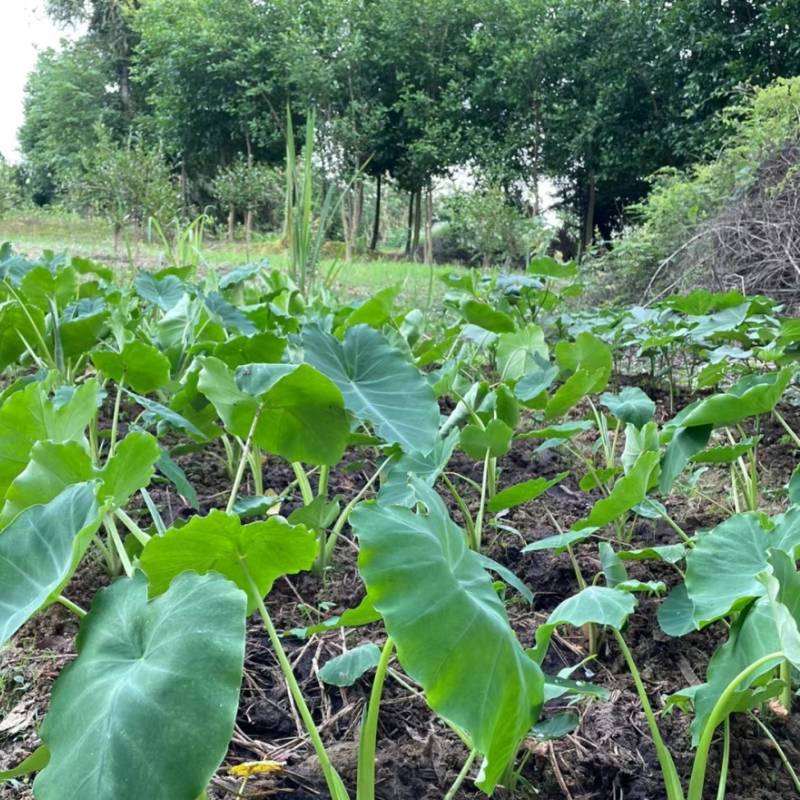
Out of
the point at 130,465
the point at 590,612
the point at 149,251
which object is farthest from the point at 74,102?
the point at 590,612

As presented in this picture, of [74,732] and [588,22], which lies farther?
[588,22]

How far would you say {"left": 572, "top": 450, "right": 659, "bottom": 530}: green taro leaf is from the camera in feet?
2.86

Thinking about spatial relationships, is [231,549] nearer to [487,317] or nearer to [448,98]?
[487,317]

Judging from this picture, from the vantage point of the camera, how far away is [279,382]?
92 cm

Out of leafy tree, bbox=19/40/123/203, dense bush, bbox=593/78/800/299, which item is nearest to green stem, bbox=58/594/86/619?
dense bush, bbox=593/78/800/299

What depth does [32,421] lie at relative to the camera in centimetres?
90

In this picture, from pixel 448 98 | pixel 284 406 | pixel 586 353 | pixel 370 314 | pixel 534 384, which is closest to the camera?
pixel 284 406

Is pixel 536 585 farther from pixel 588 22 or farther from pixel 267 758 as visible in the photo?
pixel 588 22

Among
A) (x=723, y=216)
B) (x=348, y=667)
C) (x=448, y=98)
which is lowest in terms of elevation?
(x=348, y=667)

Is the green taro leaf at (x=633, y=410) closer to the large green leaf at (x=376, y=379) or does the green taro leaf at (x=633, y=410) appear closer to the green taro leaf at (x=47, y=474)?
the large green leaf at (x=376, y=379)

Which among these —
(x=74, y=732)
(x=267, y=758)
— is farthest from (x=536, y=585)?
(x=74, y=732)

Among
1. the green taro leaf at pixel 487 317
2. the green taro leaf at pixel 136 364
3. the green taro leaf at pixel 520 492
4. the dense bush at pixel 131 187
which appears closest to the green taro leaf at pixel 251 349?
the green taro leaf at pixel 136 364

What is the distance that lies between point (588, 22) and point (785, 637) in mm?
12838

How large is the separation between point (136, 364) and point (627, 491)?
0.86 meters
